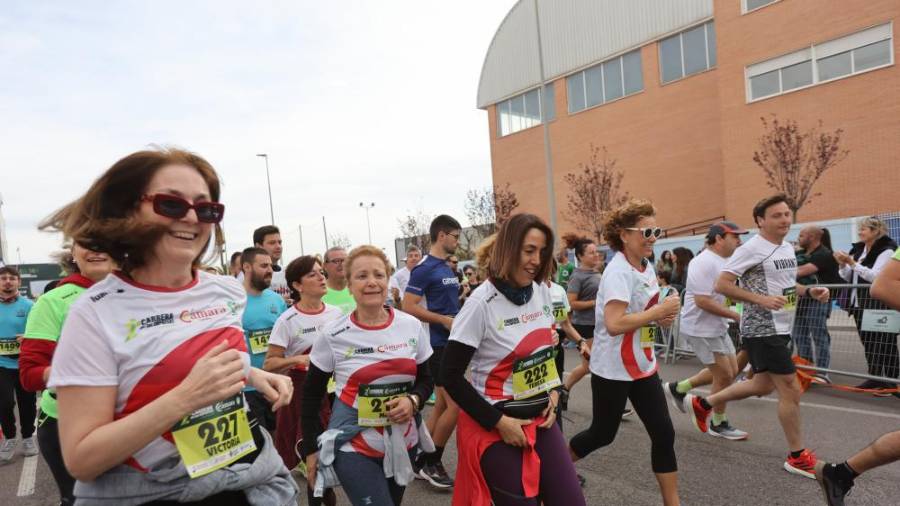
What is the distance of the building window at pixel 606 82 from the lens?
2884 cm

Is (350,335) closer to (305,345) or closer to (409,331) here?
(409,331)

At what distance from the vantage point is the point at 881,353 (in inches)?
264

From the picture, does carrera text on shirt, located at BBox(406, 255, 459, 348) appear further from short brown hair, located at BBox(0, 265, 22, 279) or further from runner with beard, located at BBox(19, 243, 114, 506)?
short brown hair, located at BBox(0, 265, 22, 279)

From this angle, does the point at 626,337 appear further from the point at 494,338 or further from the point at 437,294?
the point at 437,294

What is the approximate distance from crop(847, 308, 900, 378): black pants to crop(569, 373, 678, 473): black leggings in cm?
Result: 443

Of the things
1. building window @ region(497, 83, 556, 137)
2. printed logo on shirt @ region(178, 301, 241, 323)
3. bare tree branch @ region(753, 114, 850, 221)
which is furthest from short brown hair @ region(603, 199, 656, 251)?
Answer: building window @ region(497, 83, 556, 137)

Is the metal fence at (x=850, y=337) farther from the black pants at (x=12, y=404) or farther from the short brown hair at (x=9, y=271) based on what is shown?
the short brown hair at (x=9, y=271)

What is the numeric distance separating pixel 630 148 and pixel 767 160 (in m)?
8.41

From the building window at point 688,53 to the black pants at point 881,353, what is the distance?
21.8 meters

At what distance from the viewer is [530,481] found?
2.73 m

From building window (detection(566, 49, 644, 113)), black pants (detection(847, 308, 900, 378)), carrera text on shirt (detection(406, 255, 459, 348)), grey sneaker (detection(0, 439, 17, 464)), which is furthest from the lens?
building window (detection(566, 49, 644, 113))

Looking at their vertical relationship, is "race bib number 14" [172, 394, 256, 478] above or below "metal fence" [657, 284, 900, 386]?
above

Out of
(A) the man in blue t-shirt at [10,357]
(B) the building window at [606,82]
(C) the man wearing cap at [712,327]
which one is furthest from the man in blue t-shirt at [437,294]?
(B) the building window at [606,82]

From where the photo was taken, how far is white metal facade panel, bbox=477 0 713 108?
2702cm
